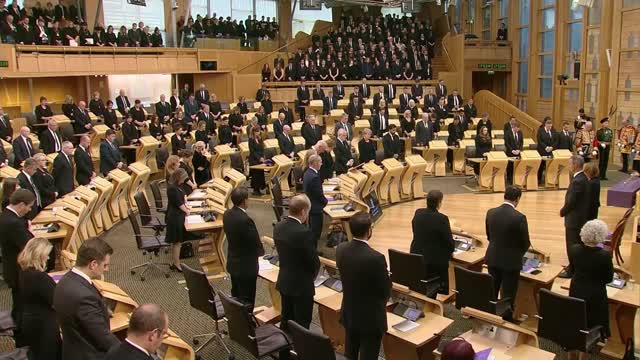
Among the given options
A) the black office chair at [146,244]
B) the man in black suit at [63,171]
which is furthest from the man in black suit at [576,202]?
the man in black suit at [63,171]

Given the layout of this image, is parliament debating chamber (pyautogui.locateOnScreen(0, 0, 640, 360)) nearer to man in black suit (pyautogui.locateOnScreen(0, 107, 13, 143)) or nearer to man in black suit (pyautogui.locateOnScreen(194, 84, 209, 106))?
man in black suit (pyautogui.locateOnScreen(0, 107, 13, 143))

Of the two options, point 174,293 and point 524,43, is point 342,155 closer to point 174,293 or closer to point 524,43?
point 174,293

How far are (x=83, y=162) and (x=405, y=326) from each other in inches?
299

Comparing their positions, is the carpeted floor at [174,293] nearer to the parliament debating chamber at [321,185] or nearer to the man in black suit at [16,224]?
the parliament debating chamber at [321,185]

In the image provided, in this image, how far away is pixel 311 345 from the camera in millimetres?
4484

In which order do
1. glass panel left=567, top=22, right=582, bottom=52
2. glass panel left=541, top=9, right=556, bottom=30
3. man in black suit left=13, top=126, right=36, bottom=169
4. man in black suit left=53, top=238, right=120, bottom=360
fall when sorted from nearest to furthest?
man in black suit left=53, top=238, right=120, bottom=360 → man in black suit left=13, top=126, right=36, bottom=169 → glass panel left=567, top=22, right=582, bottom=52 → glass panel left=541, top=9, right=556, bottom=30

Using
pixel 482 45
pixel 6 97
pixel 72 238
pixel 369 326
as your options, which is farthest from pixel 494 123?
pixel 369 326

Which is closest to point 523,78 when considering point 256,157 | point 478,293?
point 256,157

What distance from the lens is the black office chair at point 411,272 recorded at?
6.32m

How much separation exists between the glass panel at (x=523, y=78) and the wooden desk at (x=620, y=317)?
1864cm

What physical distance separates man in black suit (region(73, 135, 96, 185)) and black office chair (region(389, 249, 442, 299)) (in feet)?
21.7

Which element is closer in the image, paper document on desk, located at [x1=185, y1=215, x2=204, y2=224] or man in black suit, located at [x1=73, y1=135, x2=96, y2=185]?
paper document on desk, located at [x1=185, y1=215, x2=204, y2=224]

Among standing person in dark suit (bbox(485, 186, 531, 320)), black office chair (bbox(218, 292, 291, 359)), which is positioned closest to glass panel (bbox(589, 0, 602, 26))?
standing person in dark suit (bbox(485, 186, 531, 320))

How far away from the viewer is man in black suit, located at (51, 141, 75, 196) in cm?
1030
